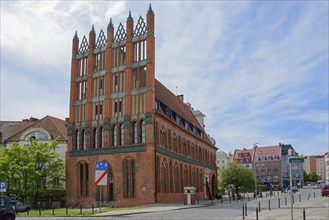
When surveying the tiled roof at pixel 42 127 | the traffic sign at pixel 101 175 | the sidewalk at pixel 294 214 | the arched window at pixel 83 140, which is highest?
the tiled roof at pixel 42 127

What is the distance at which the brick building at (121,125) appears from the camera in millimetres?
46219

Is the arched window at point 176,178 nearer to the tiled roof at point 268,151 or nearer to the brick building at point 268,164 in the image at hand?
the brick building at point 268,164

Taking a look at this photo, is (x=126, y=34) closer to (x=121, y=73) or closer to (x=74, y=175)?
(x=121, y=73)

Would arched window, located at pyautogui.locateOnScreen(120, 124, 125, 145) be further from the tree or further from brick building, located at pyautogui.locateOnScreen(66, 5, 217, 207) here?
the tree

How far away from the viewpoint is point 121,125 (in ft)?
160

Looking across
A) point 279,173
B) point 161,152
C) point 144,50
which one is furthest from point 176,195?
point 279,173

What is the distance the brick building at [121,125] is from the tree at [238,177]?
2635 cm

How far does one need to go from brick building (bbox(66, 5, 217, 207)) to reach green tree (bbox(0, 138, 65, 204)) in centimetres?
209

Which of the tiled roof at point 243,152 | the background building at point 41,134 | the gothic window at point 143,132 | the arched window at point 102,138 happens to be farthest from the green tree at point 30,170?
the tiled roof at point 243,152

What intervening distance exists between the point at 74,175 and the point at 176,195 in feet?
44.1

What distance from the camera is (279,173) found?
14100 cm

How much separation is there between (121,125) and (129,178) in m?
6.49

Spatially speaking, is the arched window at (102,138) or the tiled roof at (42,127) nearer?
the arched window at (102,138)

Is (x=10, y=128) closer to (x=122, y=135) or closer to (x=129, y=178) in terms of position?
(x=122, y=135)
